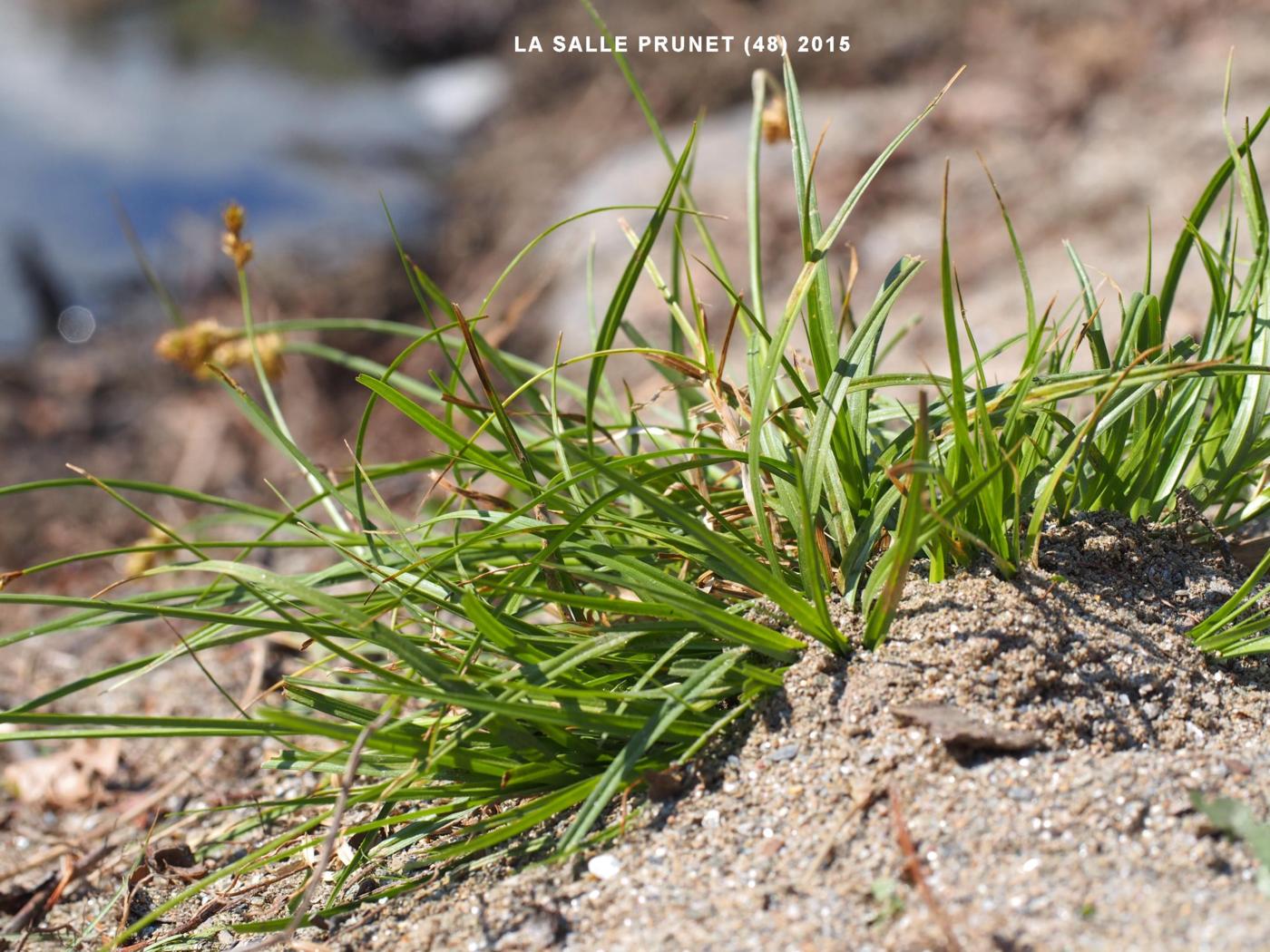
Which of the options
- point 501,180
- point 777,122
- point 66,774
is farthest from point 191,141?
point 777,122

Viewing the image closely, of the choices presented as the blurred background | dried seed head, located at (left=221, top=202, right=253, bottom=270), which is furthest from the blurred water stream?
dried seed head, located at (left=221, top=202, right=253, bottom=270)

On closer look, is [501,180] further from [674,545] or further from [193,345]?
[674,545]

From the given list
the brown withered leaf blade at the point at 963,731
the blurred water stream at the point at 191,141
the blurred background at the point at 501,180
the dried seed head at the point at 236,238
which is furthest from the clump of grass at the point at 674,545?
the blurred water stream at the point at 191,141

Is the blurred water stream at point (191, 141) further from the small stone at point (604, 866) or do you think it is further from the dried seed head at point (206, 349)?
the small stone at point (604, 866)

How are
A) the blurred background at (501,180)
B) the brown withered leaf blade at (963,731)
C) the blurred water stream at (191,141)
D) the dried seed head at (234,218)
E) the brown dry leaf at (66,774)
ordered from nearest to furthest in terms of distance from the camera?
the brown withered leaf blade at (963,731), the dried seed head at (234,218), the brown dry leaf at (66,774), the blurred background at (501,180), the blurred water stream at (191,141)

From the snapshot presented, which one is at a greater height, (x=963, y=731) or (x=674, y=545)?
(x=674, y=545)

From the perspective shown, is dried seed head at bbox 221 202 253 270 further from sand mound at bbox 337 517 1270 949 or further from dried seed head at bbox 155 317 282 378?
sand mound at bbox 337 517 1270 949
